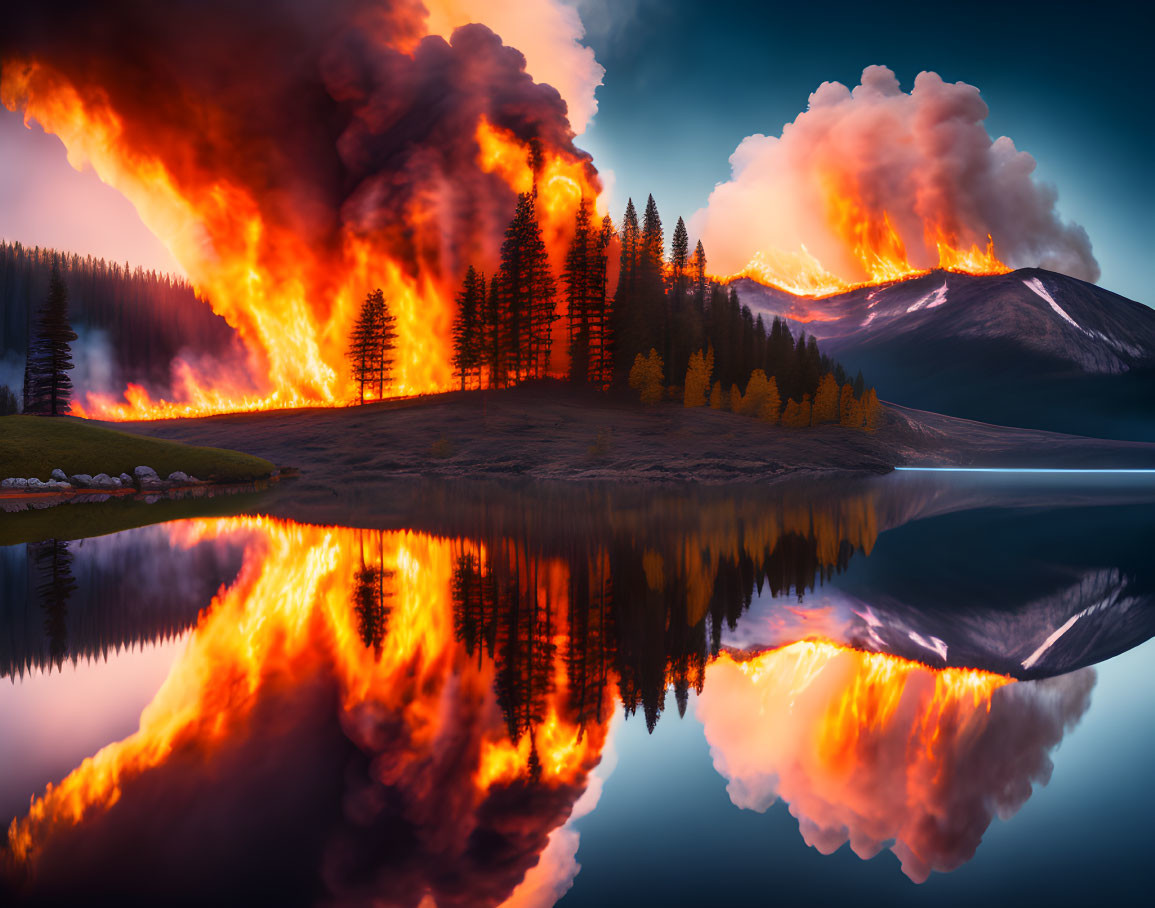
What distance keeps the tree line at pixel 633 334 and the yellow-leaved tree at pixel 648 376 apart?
0.21 m

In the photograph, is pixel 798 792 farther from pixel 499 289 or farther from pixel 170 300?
pixel 170 300

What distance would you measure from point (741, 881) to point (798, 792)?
6.33ft

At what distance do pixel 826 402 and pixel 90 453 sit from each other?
330 ft

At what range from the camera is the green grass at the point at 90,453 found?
43281mm

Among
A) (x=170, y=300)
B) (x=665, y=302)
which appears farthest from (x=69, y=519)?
(x=170, y=300)

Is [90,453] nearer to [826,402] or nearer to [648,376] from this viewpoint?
[648,376]

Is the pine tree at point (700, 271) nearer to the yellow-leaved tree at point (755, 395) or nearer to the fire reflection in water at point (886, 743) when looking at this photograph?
the yellow-leaved tree at point (755, 395)

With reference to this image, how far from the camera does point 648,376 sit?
3922 inches

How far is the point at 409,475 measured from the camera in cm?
6956

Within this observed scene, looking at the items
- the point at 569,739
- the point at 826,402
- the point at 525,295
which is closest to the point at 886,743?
the point at 569,739

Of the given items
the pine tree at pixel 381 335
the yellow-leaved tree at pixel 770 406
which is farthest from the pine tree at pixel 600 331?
the pine tree at pixel 381 335

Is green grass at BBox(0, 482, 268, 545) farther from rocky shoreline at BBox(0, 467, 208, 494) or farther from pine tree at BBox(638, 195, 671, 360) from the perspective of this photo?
pine tree at BBox(638, 195, 671, 360)

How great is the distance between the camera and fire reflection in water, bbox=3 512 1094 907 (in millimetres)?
5750

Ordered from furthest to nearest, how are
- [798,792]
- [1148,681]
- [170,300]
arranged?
[170,300], [1148,681], [798,792]
